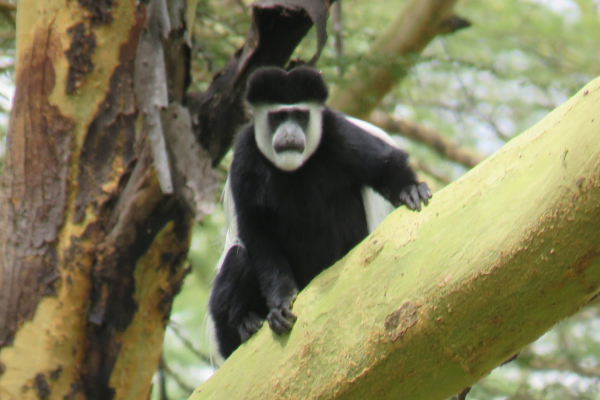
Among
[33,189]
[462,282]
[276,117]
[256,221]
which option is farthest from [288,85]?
[462,282]

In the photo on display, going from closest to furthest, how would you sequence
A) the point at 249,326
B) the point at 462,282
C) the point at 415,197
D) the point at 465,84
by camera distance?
the point at 462,282 → the point at 415,197 → the point at 249,326 → the point at 465,84

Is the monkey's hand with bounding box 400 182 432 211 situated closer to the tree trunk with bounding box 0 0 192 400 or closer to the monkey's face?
the monkey's face

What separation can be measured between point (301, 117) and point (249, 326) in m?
0.80

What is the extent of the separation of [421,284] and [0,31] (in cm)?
261

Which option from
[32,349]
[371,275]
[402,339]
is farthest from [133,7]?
[402,339]

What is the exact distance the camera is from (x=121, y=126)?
239cm

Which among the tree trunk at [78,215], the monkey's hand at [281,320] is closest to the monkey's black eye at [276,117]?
the tree trunk at [78,215]

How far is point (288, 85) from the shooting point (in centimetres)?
234

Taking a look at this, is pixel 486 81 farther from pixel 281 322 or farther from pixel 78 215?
pixel 281 322

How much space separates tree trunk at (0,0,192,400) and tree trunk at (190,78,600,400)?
3.05ft

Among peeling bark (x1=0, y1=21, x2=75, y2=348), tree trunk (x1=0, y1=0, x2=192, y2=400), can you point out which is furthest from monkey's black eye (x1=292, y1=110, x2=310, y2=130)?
peeling bark (x1=0, y1=21, x2=75, y2=348)

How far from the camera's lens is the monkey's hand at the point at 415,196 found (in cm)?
158

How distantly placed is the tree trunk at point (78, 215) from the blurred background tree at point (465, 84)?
1.33 ft

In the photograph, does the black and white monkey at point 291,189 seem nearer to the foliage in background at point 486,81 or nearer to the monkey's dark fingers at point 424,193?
the monkey's dark fingers at point 424,193
